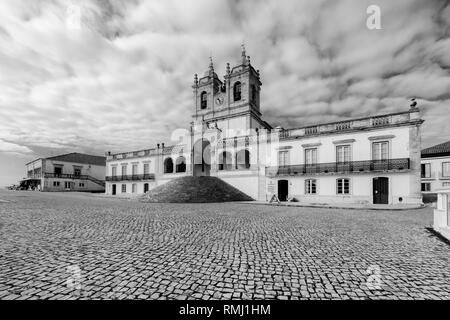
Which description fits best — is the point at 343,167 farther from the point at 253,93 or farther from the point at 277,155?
the point at 253,93

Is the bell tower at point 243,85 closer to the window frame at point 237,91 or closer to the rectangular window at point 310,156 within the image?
the window frame at point 237,91

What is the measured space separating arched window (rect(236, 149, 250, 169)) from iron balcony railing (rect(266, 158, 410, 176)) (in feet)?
11.7

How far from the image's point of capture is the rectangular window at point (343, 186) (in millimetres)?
20069

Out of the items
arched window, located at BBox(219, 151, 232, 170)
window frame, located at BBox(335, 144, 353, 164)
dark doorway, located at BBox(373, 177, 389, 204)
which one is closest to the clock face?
arched window, located at BBox(219, 151, 232, 170)

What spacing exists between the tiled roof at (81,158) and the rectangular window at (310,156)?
54.4 metres

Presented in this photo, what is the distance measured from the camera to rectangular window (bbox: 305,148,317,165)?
22.0 metres

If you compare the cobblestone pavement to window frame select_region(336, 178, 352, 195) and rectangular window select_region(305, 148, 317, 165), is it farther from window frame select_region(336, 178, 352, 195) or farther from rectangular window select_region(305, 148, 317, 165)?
rectangular window select_region(305, 148, 317, 165)

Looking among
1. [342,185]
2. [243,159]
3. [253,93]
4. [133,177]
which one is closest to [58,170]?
[133,177]

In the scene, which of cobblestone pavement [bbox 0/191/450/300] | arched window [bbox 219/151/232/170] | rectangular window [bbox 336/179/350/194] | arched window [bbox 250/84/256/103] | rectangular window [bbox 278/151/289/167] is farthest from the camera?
arched window [bbox 250/84/256/103]

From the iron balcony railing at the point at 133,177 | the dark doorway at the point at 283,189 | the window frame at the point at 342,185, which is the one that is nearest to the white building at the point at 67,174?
the iron balcony railing at the point at 133,177

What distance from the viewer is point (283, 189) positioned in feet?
76.7

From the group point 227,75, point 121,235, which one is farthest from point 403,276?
point 227,75

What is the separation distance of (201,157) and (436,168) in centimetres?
3043

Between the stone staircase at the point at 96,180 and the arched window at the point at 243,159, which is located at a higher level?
the arched window at the point at 243,159
